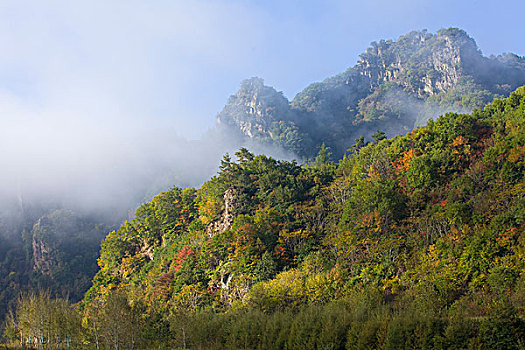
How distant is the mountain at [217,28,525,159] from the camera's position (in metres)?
147

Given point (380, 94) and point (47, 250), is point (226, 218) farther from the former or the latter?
point (380, 94)

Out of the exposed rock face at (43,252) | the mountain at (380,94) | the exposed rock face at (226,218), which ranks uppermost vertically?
the mountain at (380,94)

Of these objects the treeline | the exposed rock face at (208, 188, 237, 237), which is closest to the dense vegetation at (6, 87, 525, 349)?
the treeline

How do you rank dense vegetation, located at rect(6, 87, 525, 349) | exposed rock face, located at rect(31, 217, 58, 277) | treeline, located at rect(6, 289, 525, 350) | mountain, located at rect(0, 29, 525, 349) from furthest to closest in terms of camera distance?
exposed rock face, located at rect(31, 217, 58, 277), mountain, located at rect(0, 29, 525, 349), dense vegetation, located at rect(6, 87, 525, 349), treeline, located at rect(6, 289, 525, 350)

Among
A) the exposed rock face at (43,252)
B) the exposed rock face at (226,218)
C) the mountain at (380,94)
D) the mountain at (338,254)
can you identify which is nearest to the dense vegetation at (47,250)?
the exposed rock face at (43,252)

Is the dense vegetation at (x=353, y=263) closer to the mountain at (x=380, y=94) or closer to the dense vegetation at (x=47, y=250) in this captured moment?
the dense vegetation at (x=47, y=250)

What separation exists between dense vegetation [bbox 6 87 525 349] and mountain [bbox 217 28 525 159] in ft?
306

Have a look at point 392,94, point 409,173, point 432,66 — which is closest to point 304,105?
point 392,94

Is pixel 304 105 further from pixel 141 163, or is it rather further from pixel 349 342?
pixel 349 342

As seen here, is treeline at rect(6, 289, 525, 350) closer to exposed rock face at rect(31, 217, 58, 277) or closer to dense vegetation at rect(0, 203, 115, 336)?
dense vegetation at rect(0, 203, 115, 336)

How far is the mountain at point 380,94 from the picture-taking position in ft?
482

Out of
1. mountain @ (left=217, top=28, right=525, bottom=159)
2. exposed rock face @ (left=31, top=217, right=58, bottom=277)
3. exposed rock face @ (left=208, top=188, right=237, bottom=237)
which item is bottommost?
exposed rock face @ (left=208, top=188, right=237, bottom=237)

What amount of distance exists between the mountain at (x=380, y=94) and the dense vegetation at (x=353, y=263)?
93.2m

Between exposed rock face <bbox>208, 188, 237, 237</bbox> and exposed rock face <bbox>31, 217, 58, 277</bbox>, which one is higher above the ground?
exposed rock face <bbox>31, 217, 58, 277</bbox>
